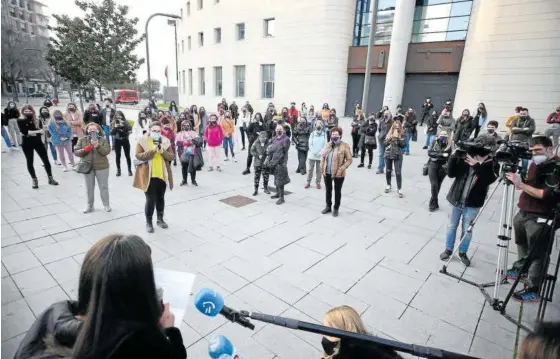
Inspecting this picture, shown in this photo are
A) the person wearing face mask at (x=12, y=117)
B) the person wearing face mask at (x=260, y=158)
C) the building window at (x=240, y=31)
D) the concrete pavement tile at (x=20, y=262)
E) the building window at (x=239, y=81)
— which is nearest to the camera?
the concrete pavement tile at (x=20, y=262)

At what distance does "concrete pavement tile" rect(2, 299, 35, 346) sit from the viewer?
3234mm

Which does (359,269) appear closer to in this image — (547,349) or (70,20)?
(547,349)

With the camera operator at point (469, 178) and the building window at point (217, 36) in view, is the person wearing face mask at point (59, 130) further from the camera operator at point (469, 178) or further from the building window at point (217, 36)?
the building window at point (217, 36)

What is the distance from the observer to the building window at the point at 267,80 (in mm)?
24191

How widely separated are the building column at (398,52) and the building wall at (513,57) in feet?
10.0

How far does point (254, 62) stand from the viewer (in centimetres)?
Answer: 2473

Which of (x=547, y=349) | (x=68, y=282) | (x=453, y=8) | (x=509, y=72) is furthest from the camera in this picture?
(x=453, y=8)

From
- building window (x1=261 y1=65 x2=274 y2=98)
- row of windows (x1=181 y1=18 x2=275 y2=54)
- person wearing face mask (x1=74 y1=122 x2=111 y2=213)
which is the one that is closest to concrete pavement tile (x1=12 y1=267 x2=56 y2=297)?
person wearing face mask (x1=74 y1=122 x2=111 y2=213)

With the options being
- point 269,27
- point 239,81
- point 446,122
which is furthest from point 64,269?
point 239,81

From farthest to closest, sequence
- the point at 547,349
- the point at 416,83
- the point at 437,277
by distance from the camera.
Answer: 1. the point at 416,83
2. the point at 437,277
3. the point at 547,349

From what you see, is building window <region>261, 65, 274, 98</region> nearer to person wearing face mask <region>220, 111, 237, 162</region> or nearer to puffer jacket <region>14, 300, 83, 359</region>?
person wearing face mask <region>220, 111, 237, 162</region>

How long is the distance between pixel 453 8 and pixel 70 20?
19655mm

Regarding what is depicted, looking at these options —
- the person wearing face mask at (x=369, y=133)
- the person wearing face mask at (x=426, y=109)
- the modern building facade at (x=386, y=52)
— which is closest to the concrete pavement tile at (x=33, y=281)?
the person wearing face mask at (x=369, y=133)

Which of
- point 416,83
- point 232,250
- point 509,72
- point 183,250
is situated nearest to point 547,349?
point 232,250
